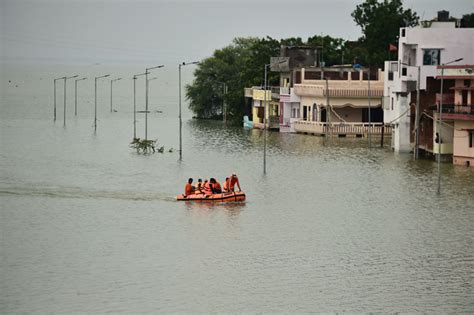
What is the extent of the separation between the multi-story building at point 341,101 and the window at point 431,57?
560 inches

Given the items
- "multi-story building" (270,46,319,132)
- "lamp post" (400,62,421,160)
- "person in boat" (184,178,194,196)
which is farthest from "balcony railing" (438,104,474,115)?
"multi-story building" (270,46,319,132)

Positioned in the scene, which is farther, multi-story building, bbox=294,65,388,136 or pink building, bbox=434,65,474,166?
multi-story building, bbox=294,65,388,136

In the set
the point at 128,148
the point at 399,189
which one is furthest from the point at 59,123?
the point at 399,189

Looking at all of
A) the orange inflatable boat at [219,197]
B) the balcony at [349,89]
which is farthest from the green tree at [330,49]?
the orange inflatable boat at [219,197]

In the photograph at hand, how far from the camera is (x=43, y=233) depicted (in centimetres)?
4128

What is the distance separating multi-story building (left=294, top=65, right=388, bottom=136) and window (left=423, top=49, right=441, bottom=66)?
1423cm

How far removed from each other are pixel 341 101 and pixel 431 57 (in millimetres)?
18276

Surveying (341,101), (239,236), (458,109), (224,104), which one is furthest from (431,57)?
(224,104)

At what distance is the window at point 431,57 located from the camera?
67.8 m

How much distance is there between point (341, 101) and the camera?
8575 cm

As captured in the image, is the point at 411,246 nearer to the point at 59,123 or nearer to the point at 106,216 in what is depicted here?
the point at 106,216

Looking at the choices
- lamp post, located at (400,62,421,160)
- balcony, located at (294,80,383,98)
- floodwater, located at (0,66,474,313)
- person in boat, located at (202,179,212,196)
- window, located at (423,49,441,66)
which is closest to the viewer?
floodwater, located at (0,66,474,313)

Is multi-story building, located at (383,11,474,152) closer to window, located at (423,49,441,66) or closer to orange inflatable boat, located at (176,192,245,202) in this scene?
window, located at (423,49,441,66)

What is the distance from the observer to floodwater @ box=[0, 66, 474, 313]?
3231cm
